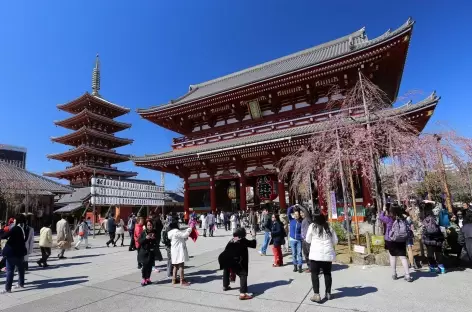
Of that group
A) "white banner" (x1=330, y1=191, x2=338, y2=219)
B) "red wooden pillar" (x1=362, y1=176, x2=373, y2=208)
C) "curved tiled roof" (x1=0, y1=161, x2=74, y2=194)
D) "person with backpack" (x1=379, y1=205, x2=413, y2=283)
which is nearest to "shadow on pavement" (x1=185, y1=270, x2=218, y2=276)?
"person with backpack" (x1=379, y1=205, x2=413, y2=283)

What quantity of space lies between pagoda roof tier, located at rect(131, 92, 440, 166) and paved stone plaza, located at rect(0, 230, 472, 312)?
248 inches

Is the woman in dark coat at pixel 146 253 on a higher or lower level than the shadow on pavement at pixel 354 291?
higher

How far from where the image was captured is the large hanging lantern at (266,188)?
2047cm

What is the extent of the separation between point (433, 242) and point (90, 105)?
154 feet

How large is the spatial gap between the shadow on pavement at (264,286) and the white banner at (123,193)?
13880 mm

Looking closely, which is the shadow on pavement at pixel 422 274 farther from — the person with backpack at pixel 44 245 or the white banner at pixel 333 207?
the person with backpack at pixel 44 245

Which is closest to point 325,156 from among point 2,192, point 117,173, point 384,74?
point 384,74

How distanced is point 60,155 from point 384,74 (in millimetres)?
43451

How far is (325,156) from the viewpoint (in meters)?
13.1

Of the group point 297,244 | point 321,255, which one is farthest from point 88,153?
point 321,255

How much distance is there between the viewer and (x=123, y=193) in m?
19.4

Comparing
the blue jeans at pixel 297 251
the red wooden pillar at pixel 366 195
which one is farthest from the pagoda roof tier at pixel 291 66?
the blue jeans at pixel 297 251

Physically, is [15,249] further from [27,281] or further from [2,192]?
[2,192]

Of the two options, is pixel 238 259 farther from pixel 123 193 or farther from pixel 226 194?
pixel 226 194
